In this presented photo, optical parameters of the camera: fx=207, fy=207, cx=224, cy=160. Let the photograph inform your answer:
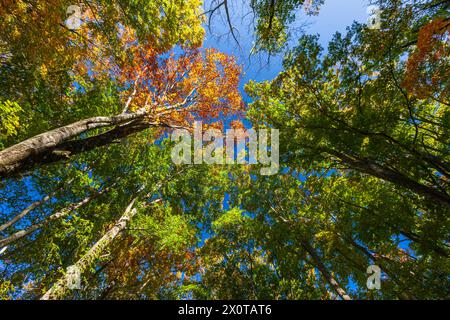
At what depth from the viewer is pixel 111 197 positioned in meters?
9.74

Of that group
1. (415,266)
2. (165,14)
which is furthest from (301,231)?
(165,14)

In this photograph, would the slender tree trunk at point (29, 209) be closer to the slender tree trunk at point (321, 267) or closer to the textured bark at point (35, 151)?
the textured bark at point (35, 151)

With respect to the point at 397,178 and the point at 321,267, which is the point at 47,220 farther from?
the point at 397,178

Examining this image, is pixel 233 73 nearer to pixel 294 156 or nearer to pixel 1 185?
pixel 294 156

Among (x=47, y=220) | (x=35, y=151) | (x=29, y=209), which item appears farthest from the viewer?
(x=29, y=209)

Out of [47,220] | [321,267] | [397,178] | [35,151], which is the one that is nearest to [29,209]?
[47,220]

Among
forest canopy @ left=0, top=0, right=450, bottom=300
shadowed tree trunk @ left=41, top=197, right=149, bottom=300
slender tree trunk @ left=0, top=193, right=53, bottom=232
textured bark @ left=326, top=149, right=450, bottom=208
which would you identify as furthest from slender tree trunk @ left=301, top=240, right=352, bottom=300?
slender tree trunk @ left=0, top=193, right=53, bottom=232

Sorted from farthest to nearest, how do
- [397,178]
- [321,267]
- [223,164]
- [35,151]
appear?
[223,164]
[321,267]
[397,178]
[35,151]

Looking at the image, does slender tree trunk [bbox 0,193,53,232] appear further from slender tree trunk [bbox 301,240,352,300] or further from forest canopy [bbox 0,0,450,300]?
slender tree trunk [bbox 301,240,352,300]

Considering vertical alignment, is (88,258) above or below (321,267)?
above

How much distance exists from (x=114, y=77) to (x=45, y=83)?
11.9 ft

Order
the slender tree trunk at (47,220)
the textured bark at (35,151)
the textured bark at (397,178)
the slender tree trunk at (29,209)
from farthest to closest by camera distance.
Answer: the slender tree trunk at (29,209), the slender tree trunk at (47,220), the textured bark at (397,178), the textured bark at (35,151)

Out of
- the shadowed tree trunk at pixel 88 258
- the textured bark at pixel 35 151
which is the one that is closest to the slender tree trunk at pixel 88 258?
the shadowed tree trunk at pixel 88 258
